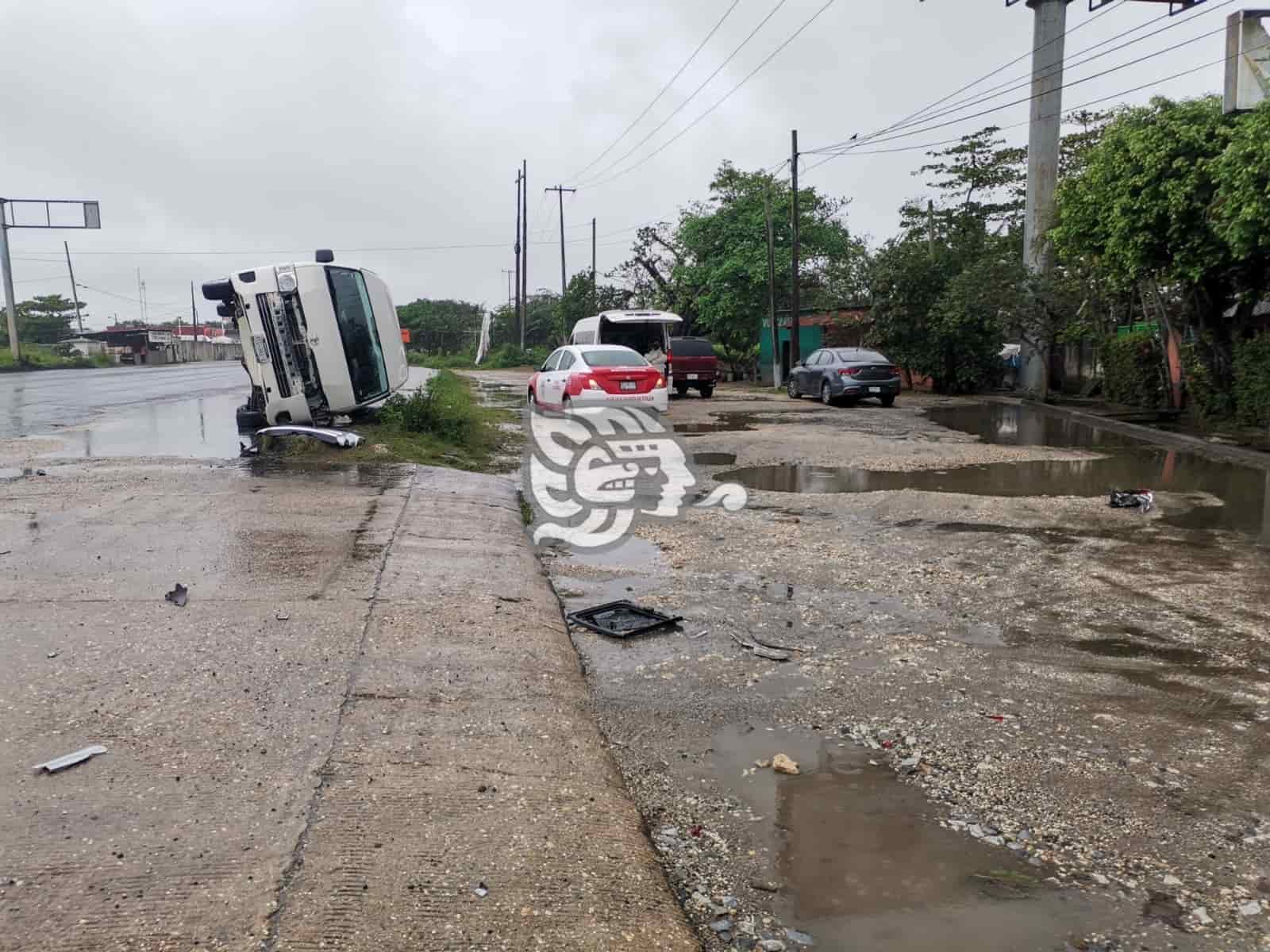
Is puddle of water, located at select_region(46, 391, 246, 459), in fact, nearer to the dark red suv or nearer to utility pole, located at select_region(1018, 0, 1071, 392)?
the dark red suv

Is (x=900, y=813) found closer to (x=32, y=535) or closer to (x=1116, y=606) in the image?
(x=1116, y=606)

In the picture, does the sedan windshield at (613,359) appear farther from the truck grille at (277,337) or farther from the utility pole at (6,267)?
the utility pole at (6,267)

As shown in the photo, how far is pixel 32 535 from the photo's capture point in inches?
273

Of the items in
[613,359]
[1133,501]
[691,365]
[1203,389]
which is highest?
[613,359]

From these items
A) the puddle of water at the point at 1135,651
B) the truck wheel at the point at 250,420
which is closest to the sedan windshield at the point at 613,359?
the truck wheel at the point at 250,420

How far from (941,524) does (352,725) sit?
623 centimetres

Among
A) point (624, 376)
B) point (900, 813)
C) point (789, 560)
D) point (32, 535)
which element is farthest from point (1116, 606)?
point (624, 376)

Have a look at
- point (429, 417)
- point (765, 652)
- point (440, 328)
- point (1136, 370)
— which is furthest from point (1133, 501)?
point (440, 328)

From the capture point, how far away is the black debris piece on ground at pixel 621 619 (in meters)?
5.66

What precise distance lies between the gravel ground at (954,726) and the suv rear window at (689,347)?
1781 cm

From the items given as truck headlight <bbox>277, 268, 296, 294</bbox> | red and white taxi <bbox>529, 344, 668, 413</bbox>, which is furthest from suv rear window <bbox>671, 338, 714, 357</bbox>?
truck headlight <bbox>277, 268, 296, 294</bbox>

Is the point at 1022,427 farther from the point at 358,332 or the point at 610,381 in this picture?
the point at 358,332

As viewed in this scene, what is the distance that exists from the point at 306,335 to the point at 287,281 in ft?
2.25

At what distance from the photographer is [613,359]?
17.9m
